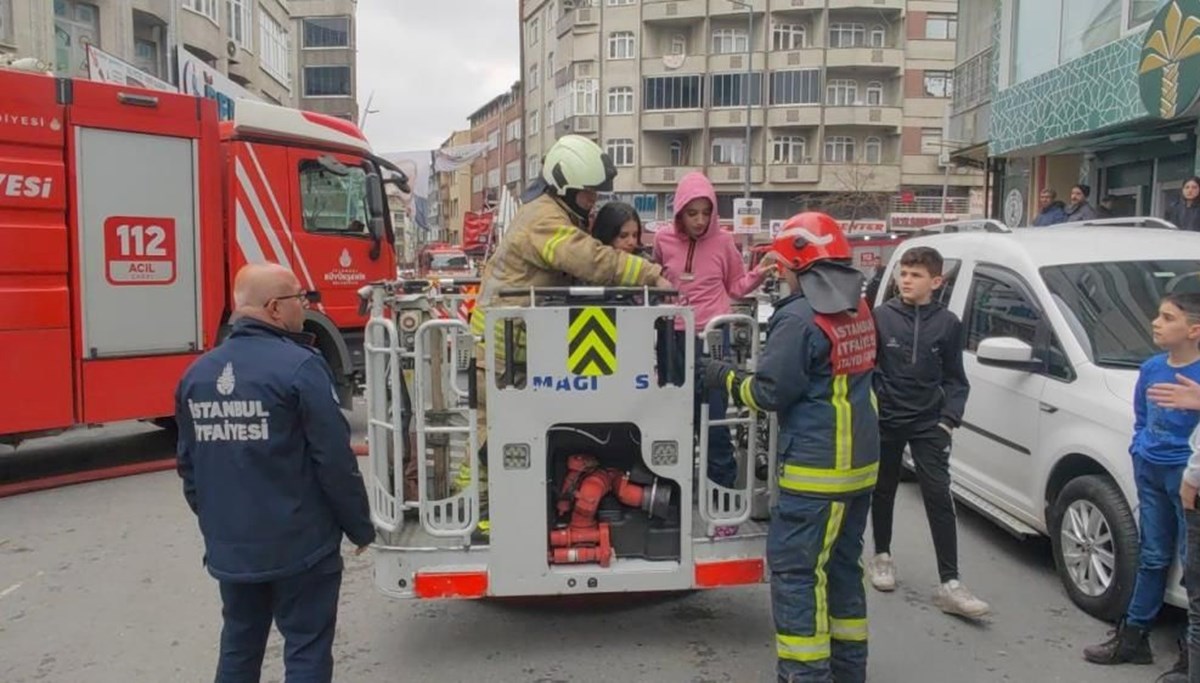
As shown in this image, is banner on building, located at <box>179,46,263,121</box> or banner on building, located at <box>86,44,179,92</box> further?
banner on building, located at <box>179,46,263,121</box>

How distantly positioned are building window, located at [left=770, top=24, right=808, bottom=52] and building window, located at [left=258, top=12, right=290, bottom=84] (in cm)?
2669

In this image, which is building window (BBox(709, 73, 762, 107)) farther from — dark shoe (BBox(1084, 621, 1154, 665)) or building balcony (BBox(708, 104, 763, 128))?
dark shoe (BBox(1084, 621, 1154, 665))

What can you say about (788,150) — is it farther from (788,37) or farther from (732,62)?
(788,37)

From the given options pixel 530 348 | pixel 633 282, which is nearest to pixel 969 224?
pixel 633 282

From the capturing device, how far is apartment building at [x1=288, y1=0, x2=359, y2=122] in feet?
202

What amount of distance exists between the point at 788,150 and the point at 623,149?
30.6 ft

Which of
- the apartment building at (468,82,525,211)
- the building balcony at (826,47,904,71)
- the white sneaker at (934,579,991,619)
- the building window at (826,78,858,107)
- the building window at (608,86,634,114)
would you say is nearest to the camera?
the white sneaker at (934,579,991,619)

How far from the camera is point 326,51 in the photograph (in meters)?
62.0

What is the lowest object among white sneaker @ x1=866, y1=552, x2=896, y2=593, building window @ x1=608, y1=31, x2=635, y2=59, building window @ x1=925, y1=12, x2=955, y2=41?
white sneaker @ x1=866, y1=552, x2=896, y2=593

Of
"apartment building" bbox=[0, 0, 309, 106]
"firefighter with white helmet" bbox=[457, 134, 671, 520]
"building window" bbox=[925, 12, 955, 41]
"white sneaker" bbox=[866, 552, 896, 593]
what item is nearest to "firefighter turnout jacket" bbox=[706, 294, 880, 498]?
"firefighter with white helmet" bbox=[457, 134, 671, 520]

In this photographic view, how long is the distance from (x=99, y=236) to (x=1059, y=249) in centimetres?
697

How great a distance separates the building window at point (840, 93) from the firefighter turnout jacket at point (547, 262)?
5071cm

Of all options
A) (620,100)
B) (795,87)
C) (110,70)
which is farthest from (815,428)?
(620,100)

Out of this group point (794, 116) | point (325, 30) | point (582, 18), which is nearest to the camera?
point (794, 116)
